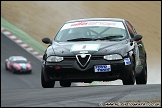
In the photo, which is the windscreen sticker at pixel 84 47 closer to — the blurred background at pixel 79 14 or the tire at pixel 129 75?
the tire at pixel 129 75

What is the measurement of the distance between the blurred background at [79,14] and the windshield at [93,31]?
72.6 ft

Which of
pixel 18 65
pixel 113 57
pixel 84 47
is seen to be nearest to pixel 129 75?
pixel 113 57

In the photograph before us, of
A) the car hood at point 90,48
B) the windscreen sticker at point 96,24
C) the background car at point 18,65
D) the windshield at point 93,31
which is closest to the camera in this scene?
the car hood at point 90,48

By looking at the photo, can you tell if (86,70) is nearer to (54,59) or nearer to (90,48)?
(90,48)

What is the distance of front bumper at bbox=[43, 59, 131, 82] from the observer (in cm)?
980

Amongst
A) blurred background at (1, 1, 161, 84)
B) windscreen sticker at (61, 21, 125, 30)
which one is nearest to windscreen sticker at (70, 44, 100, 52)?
windscreen sticker at (61, 21, 125, 30)

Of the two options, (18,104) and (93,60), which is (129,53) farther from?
(18,104)

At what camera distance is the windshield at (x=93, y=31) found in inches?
421

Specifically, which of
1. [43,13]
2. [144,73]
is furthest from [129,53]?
[43,13]

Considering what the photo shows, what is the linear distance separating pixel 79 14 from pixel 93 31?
3088 centimetres

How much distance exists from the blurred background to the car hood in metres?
23.1

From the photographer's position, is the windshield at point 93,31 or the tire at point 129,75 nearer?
the tire at point 129,75

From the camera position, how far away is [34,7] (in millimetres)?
43188

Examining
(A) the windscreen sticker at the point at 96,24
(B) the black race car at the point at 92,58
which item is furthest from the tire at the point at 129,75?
(A) the windscreen sticker at the point at 96,24
